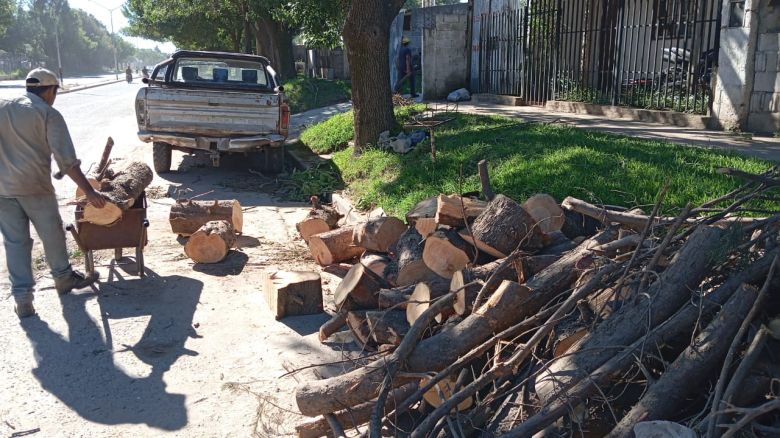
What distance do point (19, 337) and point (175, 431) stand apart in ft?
6.42

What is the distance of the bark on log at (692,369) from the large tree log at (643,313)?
0.81ft

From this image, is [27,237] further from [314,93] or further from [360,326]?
[314,93]

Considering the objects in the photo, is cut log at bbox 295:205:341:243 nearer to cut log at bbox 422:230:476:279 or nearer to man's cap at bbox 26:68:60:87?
cut log at bbox 422:230:476:279

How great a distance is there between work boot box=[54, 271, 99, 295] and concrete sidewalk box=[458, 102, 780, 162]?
6846 mm

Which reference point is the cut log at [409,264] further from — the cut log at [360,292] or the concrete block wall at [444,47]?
the concrete block wall at [444,47]

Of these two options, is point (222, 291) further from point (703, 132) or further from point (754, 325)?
point (703, 132)

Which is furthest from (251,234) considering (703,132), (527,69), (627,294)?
(527,69)

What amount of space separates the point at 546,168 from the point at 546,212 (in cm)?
221

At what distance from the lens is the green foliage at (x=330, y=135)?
1332 centimetres

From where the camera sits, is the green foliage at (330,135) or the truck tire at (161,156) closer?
the truck tire at (161,156)

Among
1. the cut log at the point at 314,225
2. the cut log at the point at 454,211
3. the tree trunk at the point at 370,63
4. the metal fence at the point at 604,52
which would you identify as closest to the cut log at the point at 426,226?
the cut log at the point at 454,211

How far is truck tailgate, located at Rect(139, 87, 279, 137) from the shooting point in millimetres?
10961

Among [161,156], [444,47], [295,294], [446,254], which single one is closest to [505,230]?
[446,254]

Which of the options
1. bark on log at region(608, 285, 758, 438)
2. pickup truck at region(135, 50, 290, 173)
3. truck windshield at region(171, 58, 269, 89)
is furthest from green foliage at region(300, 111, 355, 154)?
bark on log at region(608, 285, 758, 438)
